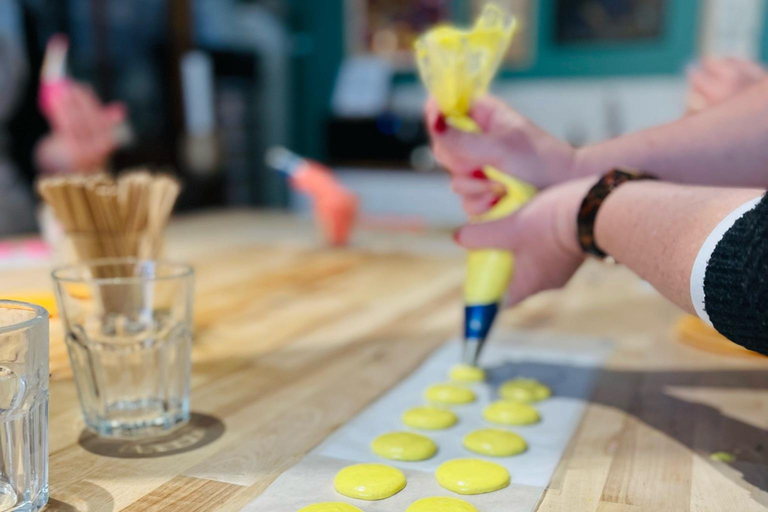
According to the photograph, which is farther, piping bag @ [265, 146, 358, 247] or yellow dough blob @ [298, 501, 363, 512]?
piping bag @ [265, 146, 358, 247]

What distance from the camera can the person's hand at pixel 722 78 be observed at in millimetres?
1001

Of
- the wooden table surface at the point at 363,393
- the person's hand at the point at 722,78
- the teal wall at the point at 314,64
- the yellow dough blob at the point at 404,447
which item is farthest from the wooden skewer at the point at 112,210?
the teal wall at the point at 314,64

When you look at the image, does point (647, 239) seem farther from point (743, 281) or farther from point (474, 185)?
point (474, 185)

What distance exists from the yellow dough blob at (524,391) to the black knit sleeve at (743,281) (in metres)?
0.25

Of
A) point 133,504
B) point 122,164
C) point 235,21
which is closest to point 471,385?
point 133,504

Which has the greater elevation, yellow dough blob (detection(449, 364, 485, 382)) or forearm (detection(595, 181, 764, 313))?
forearm (detection(595, 181, 764, 313))

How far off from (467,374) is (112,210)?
0.49 m

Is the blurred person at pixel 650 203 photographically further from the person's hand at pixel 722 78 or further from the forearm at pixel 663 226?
the person's hand at pixel 722 78

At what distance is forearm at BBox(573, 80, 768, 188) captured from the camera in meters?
0.68

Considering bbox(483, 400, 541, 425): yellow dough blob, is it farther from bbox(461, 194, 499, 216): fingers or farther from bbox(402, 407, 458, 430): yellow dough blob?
bbox(461, 194, 499, 216): fingers

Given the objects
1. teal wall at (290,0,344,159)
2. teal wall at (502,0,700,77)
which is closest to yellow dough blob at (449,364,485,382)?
teal wall at (502,0,700,77)

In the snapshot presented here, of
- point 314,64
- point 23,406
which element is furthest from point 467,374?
point 314,64

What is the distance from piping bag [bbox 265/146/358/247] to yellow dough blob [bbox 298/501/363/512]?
1233 mm

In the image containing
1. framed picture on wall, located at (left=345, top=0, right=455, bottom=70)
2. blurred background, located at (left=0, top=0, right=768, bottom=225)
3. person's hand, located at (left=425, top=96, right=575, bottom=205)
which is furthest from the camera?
framed picture on wall, located at (left=345, top=0, right=455, bottom=70)
